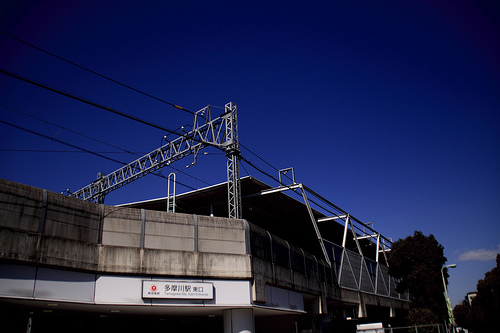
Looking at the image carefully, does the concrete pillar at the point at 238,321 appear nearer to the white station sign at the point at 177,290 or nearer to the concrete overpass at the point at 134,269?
the concrete overpass at the point at 134,269

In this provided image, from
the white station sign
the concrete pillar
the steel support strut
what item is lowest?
the concrete pillar

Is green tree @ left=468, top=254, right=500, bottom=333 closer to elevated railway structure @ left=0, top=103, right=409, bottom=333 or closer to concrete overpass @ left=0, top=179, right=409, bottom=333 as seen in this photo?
elevated railway structure @ left=0, top=103, right=409, bottom=333

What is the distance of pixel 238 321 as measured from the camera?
19.0 meters

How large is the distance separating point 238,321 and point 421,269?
85.9ft

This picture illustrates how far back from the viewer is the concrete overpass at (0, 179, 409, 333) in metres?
15.0

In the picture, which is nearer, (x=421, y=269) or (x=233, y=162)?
(x=233, y=162)

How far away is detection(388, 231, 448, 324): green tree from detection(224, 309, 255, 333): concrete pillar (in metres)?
24.4

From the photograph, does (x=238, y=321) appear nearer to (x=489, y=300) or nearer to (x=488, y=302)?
(x=489, y=300)

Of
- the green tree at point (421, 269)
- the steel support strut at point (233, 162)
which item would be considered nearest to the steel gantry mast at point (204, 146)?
the steel support strut at point (233, 162)

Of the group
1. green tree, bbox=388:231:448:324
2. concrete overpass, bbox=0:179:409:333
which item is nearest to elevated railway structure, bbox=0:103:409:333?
concrete overpass, bbox=0:179:409:333

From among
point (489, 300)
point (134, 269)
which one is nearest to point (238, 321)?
point (134, 269)

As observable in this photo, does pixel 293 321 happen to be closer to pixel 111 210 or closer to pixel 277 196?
pixel 277 196

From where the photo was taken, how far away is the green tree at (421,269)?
3700cm

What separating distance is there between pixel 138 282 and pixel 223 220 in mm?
5176
